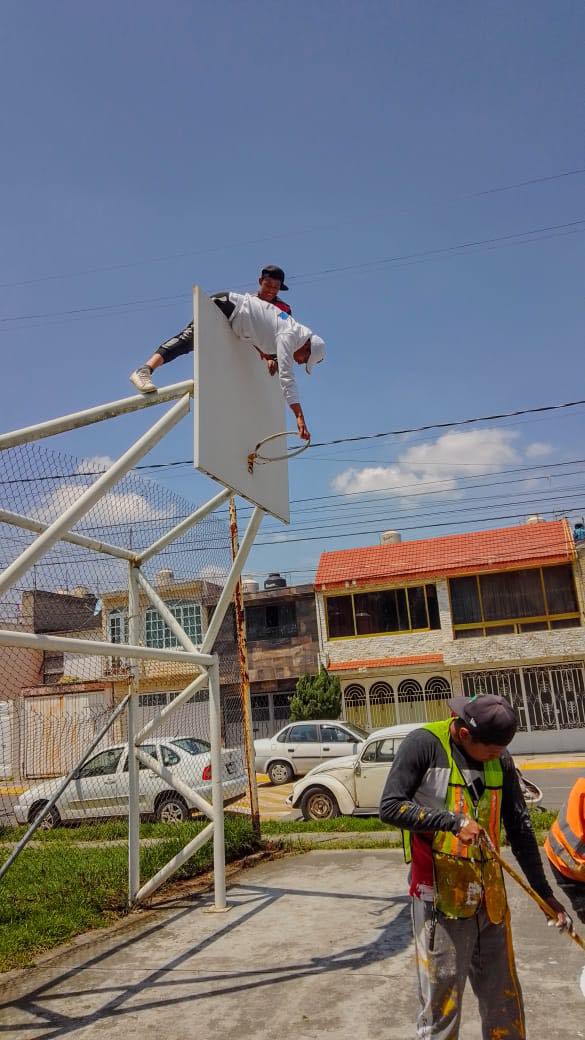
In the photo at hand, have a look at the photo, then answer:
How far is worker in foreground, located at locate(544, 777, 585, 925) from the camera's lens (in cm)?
320

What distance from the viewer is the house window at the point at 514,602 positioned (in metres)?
26.1

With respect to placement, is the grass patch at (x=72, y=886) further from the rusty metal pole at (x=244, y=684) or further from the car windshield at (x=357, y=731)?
the car windshield at (x=357, y=731)

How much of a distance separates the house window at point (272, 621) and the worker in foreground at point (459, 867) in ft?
84.4

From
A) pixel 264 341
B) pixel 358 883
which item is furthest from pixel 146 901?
pixel 264 341

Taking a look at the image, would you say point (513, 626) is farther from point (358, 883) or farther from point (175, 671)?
point (358, 883)

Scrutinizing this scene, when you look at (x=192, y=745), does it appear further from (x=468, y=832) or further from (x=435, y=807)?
(x=468, y=832)

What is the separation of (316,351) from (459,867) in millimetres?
3899

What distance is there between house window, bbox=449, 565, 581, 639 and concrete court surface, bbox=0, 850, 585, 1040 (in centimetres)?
2056

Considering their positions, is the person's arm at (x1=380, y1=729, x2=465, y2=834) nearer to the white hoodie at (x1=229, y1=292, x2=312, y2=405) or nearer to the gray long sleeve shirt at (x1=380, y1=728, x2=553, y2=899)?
the gray long sleeve shirt at (x1=380, y1=728, x2=553, y2=899)

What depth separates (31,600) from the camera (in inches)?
251

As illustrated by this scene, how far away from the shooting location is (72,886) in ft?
24.3

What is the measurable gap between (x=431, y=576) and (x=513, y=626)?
329 cm

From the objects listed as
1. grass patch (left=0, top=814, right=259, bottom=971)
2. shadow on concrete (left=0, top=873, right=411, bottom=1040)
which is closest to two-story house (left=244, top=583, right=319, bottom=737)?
grass patch (left=0, top=814, right=259, bottom=971)

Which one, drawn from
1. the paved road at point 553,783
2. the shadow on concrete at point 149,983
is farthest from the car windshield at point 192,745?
the shadow on concrete at point 149,983
